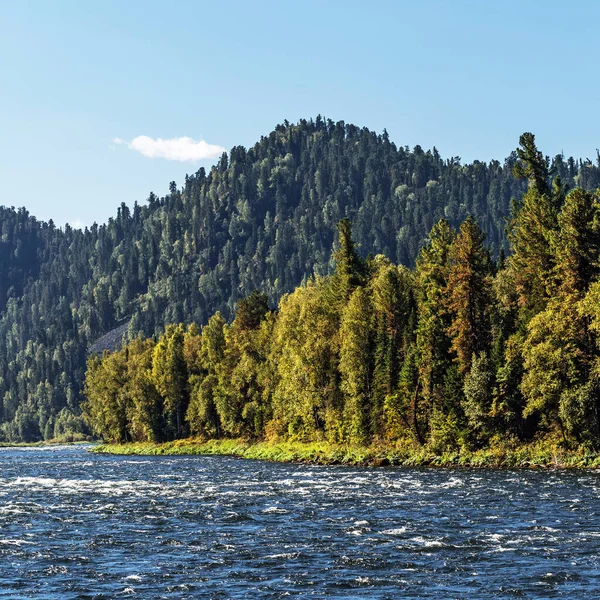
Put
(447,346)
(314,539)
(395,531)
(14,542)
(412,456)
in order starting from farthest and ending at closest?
(447,346) → (412,456) → (14,542) → (395,531) → (314,539)

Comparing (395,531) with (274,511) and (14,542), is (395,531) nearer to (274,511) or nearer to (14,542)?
(274,511)

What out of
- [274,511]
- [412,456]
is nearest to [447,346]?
[412,456]

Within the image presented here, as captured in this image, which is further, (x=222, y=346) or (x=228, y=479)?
(x=222, y=346)

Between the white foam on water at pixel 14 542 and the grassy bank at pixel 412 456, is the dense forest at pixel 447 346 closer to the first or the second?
the grassy bank at pixel 412 456

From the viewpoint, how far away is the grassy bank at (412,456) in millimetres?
73750

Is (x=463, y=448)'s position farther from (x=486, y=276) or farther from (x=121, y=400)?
(x=121, y=400)

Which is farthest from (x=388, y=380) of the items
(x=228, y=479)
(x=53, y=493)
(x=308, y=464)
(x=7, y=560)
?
(x=7, y=560)

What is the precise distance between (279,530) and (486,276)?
52.9m

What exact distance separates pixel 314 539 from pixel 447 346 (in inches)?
2107

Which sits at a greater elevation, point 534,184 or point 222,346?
point 534,184

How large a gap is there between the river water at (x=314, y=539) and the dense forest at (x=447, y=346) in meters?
Answer: 12.4

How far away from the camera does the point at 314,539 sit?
40.0 meters

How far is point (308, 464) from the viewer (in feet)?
310

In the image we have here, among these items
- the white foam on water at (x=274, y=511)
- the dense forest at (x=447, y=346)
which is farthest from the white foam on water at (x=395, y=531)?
the dense forest at (x=447, y=346)
